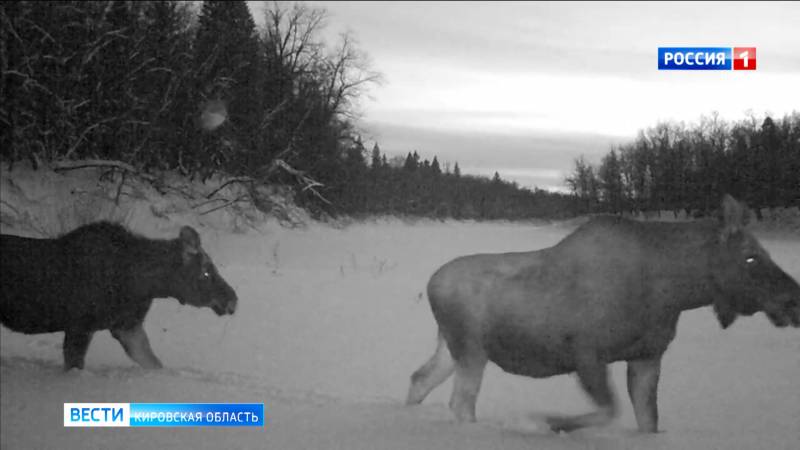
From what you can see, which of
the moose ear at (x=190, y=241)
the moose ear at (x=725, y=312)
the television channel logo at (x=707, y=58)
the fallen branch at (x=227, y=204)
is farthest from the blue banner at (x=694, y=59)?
the fallen branch at (x=227, y=204)

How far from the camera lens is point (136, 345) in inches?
170

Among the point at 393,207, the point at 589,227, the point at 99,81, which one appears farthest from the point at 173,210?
the point at 589,227

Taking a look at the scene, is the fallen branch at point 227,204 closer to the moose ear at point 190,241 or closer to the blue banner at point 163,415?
the moose ear at point 190,241

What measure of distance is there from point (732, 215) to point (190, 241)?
3.17 m

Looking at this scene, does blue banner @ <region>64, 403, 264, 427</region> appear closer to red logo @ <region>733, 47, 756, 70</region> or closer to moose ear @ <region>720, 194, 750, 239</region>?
moose ear @ <region>720, 194, 750, 239</region>

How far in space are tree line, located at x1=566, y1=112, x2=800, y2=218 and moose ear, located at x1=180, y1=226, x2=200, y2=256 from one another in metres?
2.60

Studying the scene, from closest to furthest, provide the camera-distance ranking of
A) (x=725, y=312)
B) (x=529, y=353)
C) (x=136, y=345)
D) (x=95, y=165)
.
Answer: (x=725, y=312)
(x=529, y=353)
(x=136, y=345)
(x=95, y=165)

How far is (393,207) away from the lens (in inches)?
155

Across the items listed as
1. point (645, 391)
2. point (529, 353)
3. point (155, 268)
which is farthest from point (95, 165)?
point (645, 391)

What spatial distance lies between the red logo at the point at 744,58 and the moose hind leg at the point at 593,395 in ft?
4.56

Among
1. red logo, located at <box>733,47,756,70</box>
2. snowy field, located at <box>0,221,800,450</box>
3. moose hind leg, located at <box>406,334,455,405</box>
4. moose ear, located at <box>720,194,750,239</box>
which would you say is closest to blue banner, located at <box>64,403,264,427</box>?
snowy field, located at <box>0,221,800,450</box>

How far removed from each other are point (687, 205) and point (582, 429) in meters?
1.10

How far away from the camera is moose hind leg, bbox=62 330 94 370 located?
13.0ft

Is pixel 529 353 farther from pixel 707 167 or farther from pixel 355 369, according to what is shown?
pixel 355 369
